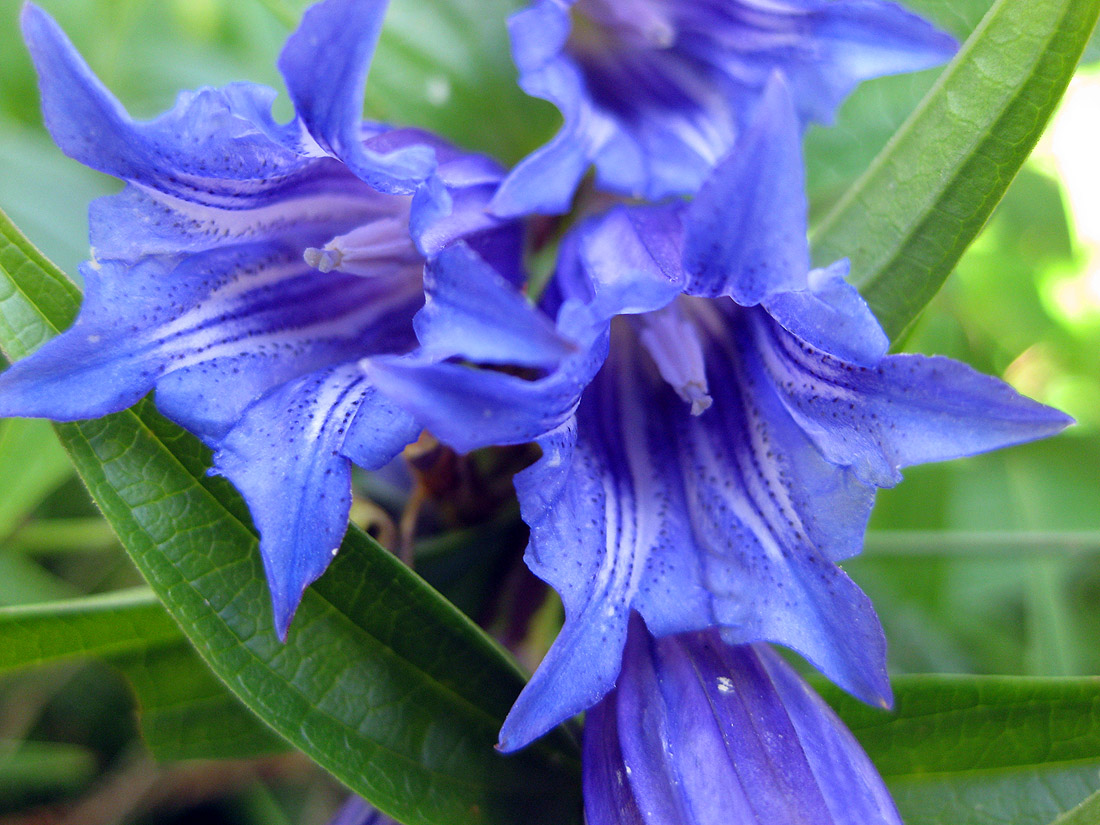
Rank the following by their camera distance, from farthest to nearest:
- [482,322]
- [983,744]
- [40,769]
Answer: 1. [40,769]
2. [983,744]
3. [482,322]

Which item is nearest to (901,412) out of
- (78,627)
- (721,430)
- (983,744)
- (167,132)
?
(721,430)

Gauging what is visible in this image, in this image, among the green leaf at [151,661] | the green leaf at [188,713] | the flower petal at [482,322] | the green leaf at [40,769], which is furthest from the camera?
the green leaf at [40,769]

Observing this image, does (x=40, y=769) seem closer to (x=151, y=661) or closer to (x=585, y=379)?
(x=151, y=661)

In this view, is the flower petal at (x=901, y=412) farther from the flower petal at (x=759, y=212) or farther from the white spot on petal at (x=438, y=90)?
the white spot on petal at (x=438, y=90)

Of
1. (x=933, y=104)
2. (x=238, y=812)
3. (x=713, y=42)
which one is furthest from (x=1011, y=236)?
(x=238, y=812)

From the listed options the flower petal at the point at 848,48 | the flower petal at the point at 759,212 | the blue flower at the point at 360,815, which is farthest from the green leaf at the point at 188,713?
the flower petal at the point at 848,48

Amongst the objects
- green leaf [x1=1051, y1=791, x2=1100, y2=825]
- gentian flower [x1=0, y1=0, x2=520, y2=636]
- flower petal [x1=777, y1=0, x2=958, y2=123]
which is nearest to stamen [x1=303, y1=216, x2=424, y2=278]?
gentian flower [x1=0, y1=0, x2=520, y2=636]

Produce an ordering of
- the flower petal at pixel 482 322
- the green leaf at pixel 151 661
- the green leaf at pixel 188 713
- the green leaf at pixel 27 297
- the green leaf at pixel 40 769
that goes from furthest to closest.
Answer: the green leaf at pixel 40 769 → the green leaf at pixel 188 713 → the green leaf at pixel 151 661 → the green leaf at pixel 27 297 → the flower petal at pixel 482 322
